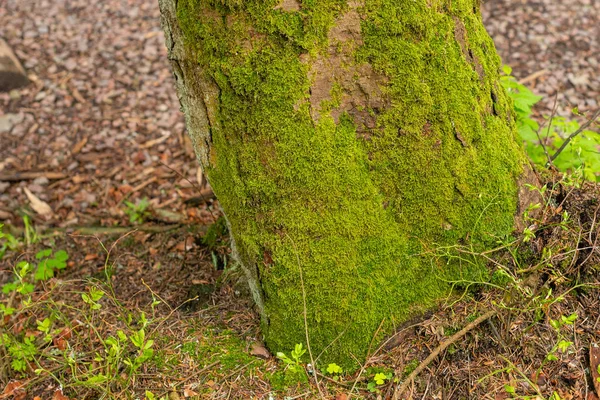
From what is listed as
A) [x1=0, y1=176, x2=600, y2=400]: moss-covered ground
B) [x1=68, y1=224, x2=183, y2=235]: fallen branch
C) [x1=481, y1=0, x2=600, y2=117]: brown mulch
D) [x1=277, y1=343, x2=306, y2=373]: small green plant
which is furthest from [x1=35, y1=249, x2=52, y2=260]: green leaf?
[x1=481, y1=0, x2=600, y2=117]: brown mulch

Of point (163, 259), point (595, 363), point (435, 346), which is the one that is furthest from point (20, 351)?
point (595, 363)

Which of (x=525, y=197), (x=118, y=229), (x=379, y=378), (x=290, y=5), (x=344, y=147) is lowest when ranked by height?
(x=379, y=378)

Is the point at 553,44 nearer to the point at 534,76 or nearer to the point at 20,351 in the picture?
the point at 534,76

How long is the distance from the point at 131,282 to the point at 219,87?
142cm

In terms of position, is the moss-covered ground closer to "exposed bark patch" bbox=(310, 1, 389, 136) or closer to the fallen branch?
"exposed bark patch" bbox=(310, 1, 389, 136)

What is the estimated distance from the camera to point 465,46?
225 cm

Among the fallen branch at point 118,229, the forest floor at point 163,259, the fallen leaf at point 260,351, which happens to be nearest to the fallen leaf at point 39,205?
the forest floor at point 163,259

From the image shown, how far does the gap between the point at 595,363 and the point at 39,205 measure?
4061mm

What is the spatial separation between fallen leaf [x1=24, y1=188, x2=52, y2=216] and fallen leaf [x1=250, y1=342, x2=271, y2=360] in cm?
274

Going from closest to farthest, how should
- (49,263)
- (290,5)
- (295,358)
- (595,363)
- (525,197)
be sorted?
1. (290,5)
2. (295,358)
3. (595,363)
4. (525,197)
5. (49,263)

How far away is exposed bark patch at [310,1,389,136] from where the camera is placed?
2.03 metres

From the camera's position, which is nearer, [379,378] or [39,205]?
[379,378]

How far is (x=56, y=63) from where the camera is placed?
19.1 ft

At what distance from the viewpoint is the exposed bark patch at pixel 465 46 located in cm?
221
